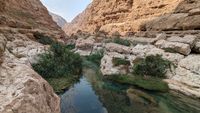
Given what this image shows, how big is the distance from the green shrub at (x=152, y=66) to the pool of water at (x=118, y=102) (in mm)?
4011

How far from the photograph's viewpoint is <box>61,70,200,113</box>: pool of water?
17548 mm

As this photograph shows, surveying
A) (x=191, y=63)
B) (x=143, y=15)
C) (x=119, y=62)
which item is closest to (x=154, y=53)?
(x=119, y=62)

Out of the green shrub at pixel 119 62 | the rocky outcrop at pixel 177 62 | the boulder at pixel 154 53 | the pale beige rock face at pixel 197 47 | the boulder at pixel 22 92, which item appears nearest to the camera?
the boulder at pixel 22 92

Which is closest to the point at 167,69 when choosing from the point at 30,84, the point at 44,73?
the point at 44,73

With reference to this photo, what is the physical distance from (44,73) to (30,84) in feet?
60.7

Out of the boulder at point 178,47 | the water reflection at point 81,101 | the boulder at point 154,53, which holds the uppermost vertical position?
the boulder at point 178,47

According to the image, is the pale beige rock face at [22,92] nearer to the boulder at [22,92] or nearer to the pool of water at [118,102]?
the boulder at [22,92]

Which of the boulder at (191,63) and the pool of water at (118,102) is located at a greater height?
the boulder at (191,63)

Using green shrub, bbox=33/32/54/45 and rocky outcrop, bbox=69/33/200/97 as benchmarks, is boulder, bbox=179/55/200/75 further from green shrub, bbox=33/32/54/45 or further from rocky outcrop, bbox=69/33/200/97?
green shrub, bbox=33/32/54/45

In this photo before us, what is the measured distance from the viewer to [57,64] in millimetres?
28297

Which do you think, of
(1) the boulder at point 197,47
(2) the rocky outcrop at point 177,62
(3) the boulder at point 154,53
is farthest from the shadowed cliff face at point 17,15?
(1) the boulder at point 197,47

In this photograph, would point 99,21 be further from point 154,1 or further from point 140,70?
point 140,70

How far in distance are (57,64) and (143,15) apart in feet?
146

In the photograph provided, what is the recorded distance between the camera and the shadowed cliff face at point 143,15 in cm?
4123
